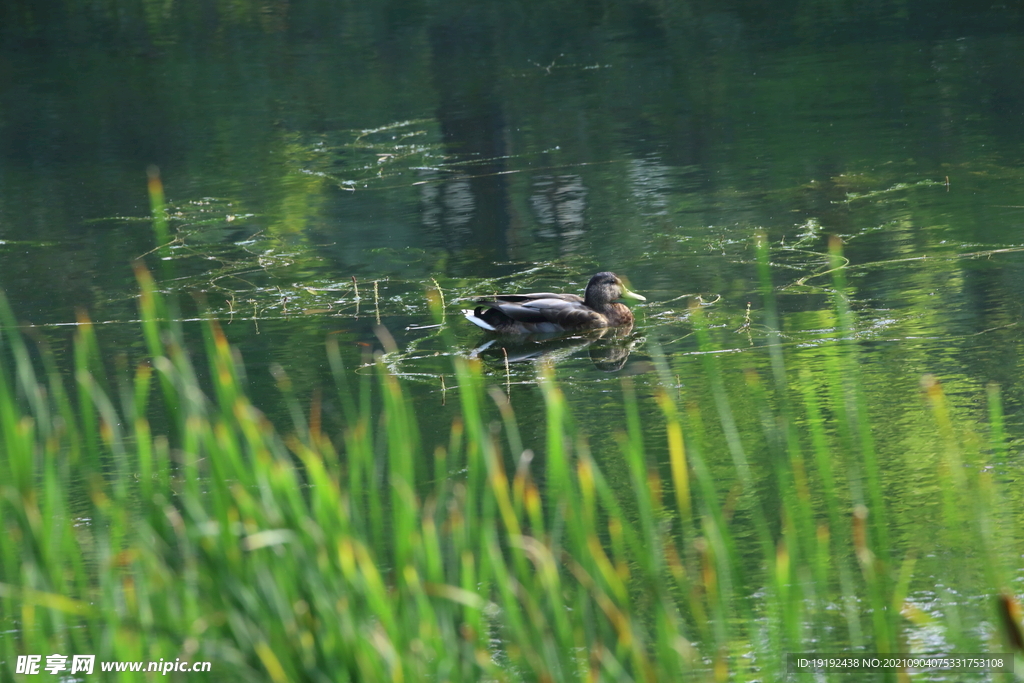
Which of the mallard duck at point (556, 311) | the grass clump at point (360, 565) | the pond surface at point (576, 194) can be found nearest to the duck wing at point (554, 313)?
the mallard duck at point (556, 311)

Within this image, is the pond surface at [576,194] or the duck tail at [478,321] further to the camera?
the duck tail at [478,321]

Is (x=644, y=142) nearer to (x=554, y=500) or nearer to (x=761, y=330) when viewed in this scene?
(x=761, y=330)

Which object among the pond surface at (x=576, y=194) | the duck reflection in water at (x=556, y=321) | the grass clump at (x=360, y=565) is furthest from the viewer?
the duck reflection in water at (x=556, y=321)

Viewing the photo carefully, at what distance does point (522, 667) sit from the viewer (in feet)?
10.5

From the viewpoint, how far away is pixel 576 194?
38.9 ft

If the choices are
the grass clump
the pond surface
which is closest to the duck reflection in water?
the pond surface

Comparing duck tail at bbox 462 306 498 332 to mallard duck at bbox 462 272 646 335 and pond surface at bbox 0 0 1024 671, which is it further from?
pond surface at bbox 0 0 1024 671

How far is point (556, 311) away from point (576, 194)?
3955 mm

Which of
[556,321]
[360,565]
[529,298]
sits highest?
[360,565]

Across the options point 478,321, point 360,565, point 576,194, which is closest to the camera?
point 360,565

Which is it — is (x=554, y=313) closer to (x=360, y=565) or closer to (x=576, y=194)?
(x=576, y=194)

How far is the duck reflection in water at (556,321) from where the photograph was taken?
7957mm

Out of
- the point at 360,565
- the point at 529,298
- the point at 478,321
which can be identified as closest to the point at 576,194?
the point at 529,298

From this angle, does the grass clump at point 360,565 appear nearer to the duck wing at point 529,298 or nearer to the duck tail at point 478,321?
the duck tail at point 478,321
